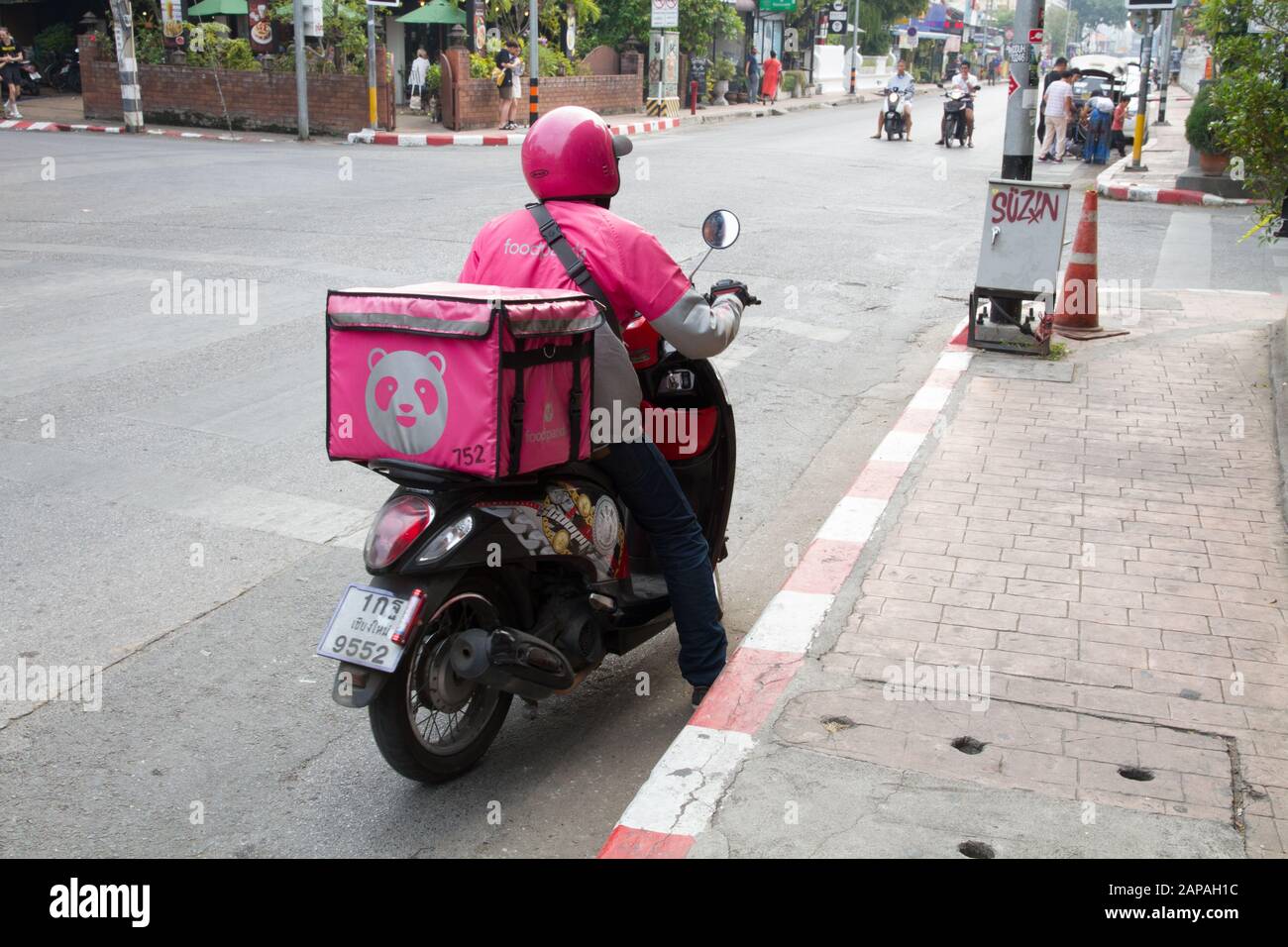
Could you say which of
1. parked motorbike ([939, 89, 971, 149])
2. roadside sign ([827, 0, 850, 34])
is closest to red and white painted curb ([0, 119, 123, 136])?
parked motorbike ([939, 89, 971, 149])

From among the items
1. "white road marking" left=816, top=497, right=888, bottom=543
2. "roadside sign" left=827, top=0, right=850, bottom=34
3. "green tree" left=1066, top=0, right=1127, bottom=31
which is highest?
"green tree" left=1066, top=0, right=1127, bottom=31

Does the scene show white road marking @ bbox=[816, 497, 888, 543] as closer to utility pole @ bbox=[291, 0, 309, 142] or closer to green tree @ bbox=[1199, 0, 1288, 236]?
green tree @ bbox=[1199, 0, 1288, 236]

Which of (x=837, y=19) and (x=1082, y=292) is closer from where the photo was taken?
(x=1082, y=292)

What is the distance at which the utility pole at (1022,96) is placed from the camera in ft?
28.7

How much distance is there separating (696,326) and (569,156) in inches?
23.8

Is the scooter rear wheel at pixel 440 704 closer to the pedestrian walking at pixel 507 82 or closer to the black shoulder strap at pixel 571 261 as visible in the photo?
the black shoulder strap at pixel 571 261

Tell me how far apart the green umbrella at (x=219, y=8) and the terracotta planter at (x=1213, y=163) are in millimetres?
22546

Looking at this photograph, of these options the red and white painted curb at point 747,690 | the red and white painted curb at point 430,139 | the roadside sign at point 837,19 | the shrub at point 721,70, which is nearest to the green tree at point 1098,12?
the roadside sign at point 837,19

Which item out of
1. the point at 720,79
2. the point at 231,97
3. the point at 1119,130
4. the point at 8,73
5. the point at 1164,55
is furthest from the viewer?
the point at 720,79

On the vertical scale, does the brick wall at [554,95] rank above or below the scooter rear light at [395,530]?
above

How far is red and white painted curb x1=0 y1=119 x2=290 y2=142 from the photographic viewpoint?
24.7 meters

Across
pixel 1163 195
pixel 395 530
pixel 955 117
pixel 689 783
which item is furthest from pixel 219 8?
pixel 689 783

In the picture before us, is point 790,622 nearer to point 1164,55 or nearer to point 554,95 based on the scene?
point 1164,55

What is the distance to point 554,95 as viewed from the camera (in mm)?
30984
